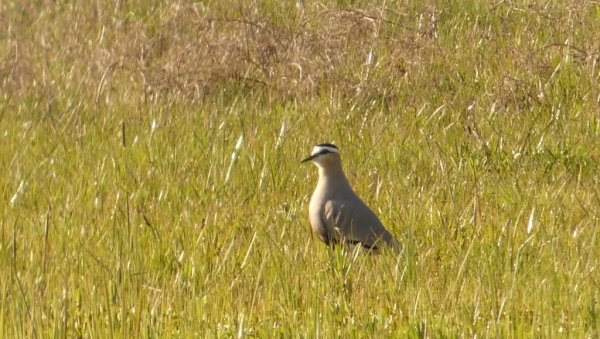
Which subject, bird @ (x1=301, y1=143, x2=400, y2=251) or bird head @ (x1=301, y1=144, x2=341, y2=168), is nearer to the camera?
bird @ (x1=301, y1=143, x2=400, y2=251)

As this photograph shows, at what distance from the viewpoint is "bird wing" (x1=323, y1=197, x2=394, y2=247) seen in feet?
16.5

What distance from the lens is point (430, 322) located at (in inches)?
149

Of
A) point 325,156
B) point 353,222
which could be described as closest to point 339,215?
point 353,222

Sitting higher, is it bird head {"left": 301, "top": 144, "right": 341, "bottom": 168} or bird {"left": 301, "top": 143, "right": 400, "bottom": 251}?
bird head {"left": 301, "top": 144, "right": 341, "bottom": 168}

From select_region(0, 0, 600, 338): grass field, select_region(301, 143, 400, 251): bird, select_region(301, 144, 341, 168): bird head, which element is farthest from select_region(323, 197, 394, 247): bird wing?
select_region(301, 144, 341, 168): bird head

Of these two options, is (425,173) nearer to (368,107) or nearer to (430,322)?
(368,107)

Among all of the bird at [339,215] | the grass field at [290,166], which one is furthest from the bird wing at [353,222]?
the grass field at [290,166]

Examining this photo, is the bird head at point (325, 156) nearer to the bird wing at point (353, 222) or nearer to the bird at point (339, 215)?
the bird at point (339, 215)

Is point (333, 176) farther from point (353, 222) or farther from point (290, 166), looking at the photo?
point (290, 166)

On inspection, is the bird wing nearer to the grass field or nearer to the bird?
the bird

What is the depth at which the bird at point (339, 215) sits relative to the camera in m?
5.02

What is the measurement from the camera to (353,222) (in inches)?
204

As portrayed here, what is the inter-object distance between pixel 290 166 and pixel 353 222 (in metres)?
1.08

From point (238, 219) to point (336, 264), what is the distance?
1.00 metres
